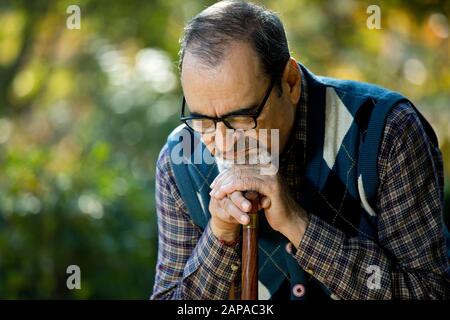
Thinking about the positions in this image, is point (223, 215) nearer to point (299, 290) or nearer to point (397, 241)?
point (299, 290)

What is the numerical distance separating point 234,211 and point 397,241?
1.94ft

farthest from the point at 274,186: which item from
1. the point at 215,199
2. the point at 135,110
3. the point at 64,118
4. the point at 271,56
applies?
the point at 64,118

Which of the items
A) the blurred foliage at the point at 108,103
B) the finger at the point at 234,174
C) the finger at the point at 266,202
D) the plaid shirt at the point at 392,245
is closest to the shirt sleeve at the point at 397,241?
the plaid shirt at the point at 392,245

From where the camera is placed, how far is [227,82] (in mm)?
2617

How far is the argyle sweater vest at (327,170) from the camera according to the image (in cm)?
283

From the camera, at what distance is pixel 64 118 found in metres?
8.78

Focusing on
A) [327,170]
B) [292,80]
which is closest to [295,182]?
[327,170]

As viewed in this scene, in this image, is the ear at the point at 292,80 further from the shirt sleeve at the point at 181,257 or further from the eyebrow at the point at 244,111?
the shirt sleeve at the point at 181,257

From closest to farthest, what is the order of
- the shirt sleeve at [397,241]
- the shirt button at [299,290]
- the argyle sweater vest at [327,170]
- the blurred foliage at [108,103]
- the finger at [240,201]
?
1. the finger at [240,201]
2. the shirt sleeve at [397,241]
3. the argyle sweater vest at [327,170]
4. the shirt button at [299,290]
5. the blurred foliage at [108,103]

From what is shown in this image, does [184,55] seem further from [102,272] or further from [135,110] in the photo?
[135,110]

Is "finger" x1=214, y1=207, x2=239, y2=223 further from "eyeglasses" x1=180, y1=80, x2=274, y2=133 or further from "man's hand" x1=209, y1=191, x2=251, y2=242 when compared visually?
"eyeglasses" x1=180, y1=80, x2=274, y2=133

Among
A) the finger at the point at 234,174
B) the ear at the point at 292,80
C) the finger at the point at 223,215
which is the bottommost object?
the finger at the point at 223,215
